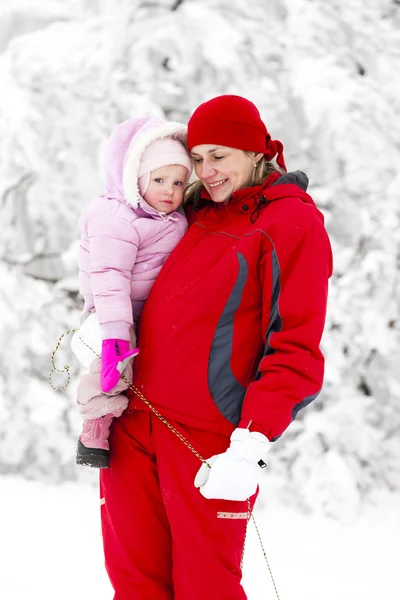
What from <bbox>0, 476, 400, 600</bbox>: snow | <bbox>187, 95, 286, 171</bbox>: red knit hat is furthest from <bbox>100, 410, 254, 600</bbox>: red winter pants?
<bbox>0, 476, 400, 600</bbox>: snow

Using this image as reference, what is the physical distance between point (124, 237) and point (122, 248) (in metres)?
0.02

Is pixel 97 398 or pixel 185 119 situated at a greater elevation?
pixel 97 398

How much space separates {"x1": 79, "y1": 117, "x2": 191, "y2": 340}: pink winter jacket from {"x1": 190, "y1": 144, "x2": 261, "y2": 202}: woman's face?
9 centimetres

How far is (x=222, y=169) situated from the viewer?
1.42m

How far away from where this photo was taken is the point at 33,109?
309 cm

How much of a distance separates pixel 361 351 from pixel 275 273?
1825mm

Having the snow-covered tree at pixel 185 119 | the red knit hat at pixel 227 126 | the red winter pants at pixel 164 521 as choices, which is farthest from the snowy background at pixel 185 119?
the red knit hat at pixel 227 126

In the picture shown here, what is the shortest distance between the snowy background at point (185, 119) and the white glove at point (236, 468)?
171 cm

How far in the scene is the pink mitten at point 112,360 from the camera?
135 cm

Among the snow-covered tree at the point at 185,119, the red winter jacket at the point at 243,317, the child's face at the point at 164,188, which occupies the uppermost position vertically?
the child's face at the point at 164,188

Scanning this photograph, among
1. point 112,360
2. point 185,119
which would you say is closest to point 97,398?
point 112,360

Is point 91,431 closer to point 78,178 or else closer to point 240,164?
point 240,164

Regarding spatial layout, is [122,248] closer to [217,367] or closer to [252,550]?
[217,367]

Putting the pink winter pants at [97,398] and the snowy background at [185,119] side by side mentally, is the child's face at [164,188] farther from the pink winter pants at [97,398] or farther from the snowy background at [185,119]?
the snowy background at [185,119]
